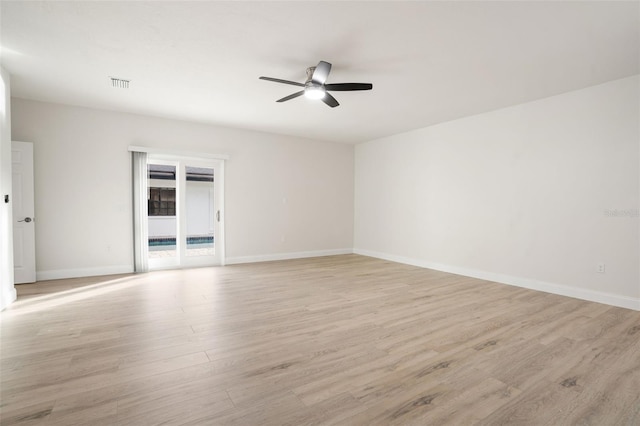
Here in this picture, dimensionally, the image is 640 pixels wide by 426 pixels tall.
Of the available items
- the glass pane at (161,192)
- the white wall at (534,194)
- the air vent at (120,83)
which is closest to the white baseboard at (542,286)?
the white wall at (534,194)

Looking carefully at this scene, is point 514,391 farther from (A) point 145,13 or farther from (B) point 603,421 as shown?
(A) point 145,13

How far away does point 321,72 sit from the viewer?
132 inches

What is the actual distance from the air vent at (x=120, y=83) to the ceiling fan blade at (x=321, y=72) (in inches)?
102

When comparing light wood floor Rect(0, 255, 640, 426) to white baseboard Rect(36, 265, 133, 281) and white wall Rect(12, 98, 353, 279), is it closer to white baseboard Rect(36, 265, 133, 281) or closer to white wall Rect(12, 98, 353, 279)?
white baseboard Rect(36, 265, 133, 281)

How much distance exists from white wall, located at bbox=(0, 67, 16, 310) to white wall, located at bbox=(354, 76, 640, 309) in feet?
21.2

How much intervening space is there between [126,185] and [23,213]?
1.45 m

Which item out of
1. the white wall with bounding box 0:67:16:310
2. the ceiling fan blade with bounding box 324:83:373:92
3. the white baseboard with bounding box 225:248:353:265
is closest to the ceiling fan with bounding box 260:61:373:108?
the ceiling fan blade with bounding box 324:83:373:92

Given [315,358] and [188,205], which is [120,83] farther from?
[315,358]

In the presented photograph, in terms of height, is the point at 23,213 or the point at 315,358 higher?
the point at 23,213

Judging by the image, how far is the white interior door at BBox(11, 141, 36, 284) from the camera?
4719 mm

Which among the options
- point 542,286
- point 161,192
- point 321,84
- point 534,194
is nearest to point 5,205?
point 161,192

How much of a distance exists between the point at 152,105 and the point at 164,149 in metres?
0.95

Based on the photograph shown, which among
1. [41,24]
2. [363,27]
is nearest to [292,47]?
[363,27]

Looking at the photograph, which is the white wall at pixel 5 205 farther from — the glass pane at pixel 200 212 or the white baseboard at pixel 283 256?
the white baseboard at pixel 283 256
